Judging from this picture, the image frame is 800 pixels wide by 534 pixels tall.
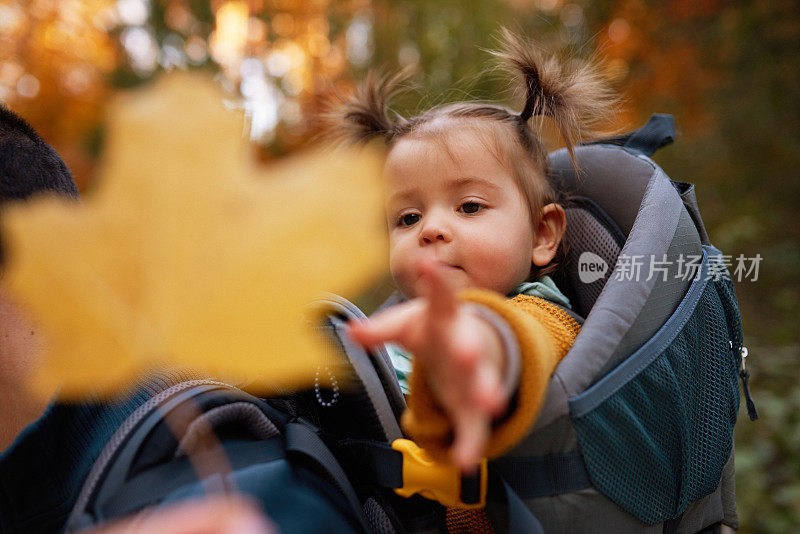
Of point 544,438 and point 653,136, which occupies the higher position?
point 653,136

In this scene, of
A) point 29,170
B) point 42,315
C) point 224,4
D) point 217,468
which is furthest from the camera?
point 224,4

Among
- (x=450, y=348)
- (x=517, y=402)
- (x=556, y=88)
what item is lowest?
(x=517, y=402)

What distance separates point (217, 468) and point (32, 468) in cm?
26

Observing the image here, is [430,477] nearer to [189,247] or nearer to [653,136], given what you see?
[189,247]

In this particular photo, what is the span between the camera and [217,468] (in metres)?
0.54

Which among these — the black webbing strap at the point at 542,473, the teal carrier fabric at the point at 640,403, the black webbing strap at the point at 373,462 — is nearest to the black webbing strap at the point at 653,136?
the teal carrier fabric at the point at 640,403

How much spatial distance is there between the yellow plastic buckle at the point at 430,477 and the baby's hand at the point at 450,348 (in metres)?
0.18

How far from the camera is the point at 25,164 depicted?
659mm

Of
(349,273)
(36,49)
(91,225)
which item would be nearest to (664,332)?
(349,273)

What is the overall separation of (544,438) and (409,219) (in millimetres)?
524

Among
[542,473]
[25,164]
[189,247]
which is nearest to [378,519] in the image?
[542,473]

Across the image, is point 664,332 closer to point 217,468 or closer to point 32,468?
point 217,468

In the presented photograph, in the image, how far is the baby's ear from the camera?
48.6 inches

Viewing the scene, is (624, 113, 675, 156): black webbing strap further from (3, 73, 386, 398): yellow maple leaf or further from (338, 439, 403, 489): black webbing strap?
(3, 73, 386, 398): yellow maple leaf
